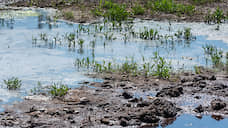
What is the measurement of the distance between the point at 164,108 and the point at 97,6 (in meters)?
11.8

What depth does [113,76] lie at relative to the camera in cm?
→ 888

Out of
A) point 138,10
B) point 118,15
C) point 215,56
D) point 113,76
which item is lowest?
point 113,76

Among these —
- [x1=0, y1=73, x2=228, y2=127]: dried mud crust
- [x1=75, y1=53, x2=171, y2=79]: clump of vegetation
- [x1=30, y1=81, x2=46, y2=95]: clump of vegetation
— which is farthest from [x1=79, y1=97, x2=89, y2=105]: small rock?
[x1=75, y1=53, x2=171, y2=79]: clump of vegetation

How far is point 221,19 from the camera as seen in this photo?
15609 millimetres

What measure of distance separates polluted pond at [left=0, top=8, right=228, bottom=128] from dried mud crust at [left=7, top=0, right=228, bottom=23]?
1.16 meters

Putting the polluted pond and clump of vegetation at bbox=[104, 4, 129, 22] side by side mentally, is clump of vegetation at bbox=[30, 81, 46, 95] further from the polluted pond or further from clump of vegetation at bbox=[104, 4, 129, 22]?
clump of vegetation at bbox=[104, 4, 129, 22]

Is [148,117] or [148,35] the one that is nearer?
[148,117]

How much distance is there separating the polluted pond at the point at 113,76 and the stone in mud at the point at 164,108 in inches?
0.6

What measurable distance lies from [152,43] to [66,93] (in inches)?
206

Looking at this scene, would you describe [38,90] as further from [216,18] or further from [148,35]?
[216,18]

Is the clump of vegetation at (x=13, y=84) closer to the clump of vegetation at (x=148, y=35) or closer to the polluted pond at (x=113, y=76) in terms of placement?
the polluted pond at (x=113, y=76)

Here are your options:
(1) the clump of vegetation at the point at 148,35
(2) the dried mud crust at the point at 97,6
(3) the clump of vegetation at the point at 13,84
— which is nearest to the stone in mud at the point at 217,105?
(3) the clump of vegetation at the point at 13,84

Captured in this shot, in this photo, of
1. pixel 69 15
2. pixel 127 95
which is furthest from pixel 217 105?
pixel 69 15

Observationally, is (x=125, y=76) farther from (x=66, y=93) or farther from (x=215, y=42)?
(x=215, y=42)
